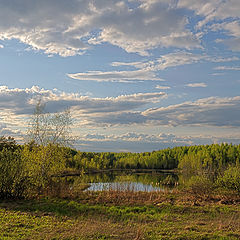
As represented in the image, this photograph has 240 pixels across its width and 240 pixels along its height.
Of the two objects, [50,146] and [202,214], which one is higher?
[50,146]

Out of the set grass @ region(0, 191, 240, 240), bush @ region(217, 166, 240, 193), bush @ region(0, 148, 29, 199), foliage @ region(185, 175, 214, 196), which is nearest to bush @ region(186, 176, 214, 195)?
foliage @ region(185, 175, 214, 196)

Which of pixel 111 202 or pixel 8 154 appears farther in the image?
pixel 8 154

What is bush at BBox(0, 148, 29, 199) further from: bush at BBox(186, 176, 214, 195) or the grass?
bush at BBox(186, 176, 214, 195)

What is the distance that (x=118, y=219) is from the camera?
11.2 m

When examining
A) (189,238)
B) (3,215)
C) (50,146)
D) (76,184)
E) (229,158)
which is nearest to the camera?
(189,238)

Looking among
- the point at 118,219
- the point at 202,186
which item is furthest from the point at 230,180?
the point at 118,219

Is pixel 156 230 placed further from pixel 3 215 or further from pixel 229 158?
pixel 229 158

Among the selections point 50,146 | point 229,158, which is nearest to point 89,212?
point 50,146

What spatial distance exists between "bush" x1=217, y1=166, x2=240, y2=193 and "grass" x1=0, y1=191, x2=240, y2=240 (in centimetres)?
222

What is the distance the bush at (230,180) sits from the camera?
18.6 m

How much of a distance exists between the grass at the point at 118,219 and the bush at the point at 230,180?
7.27 ft

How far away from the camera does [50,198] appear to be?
1623 centimetres

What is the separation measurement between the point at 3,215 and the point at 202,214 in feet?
29.3

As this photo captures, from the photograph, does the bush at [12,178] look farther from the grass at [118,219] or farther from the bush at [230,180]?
the bush at [230,180]
